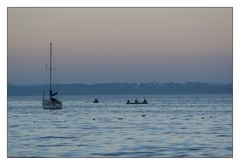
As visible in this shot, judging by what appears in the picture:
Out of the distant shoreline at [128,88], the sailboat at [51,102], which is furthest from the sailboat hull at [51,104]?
the distant shoreline at [128,88]

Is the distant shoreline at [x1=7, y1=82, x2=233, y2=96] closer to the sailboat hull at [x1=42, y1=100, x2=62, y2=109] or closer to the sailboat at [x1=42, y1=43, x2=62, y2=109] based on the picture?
the sailboat at [x1=42, y1=43, x2=62, y2=109]

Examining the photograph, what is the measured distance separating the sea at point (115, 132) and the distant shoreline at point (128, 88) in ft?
0.26

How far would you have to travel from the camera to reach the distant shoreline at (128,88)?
1073cm

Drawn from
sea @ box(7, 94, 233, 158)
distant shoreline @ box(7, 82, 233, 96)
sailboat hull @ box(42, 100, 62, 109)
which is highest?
distant shoreline @ box(7, 82, 233, 96)

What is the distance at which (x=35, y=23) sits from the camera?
A: 33.6 ft

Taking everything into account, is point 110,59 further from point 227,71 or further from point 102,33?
point 227,71

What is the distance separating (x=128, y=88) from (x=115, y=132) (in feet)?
2.23

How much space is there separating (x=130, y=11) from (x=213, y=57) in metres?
1.19

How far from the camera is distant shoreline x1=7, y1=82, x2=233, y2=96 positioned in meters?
10.7

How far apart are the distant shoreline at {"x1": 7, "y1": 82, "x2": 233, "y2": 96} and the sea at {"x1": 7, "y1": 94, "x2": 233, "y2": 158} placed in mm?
79

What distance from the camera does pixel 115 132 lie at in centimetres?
1072

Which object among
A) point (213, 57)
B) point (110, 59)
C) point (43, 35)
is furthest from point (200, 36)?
point (43, 35)

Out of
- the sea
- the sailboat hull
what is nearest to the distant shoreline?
the sea
